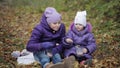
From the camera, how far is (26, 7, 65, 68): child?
686cm

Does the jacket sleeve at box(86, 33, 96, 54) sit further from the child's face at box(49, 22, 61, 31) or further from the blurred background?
the child's face at box(49, 22, 61, 31)

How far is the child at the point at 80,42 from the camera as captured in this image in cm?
695

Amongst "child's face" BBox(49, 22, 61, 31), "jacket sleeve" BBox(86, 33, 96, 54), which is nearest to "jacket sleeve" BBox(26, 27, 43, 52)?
"child's face" BBox(49, 22, 61, 31)

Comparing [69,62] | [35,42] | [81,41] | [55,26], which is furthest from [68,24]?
[69,62]

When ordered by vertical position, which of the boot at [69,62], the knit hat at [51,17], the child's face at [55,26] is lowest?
the boot at [69,62]

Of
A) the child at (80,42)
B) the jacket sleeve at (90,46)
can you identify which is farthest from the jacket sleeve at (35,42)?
the jacket sleeve at (90,46)

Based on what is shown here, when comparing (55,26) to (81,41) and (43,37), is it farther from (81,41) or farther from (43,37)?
(81,41)

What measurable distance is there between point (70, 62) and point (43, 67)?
794mm

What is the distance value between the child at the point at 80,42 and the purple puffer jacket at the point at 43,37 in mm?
212

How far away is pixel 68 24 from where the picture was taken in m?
12.7

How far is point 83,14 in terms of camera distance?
23.8 feet

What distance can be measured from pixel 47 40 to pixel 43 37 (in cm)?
11

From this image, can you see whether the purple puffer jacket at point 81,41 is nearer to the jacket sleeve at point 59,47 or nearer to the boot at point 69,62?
the jacket sleeve at point 59,47

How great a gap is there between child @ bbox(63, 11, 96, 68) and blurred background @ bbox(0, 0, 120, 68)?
31 centimetres
